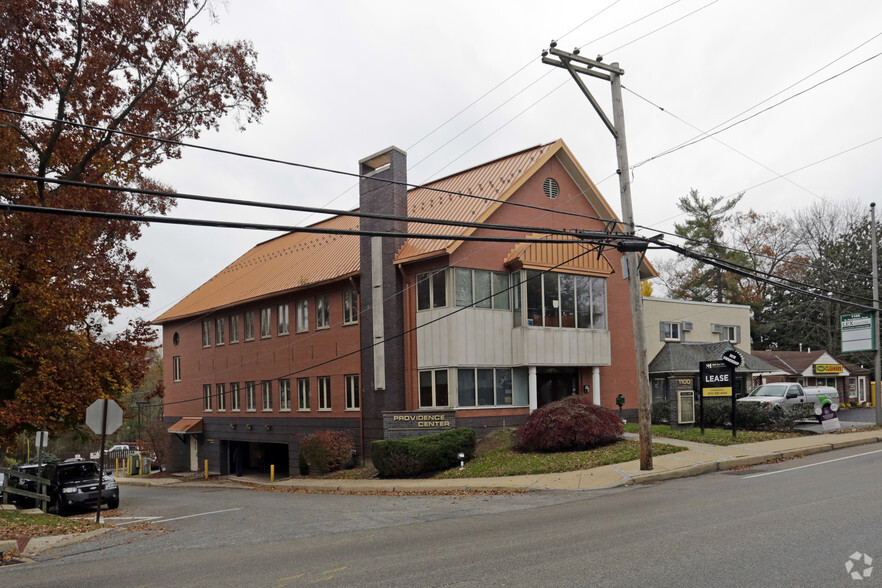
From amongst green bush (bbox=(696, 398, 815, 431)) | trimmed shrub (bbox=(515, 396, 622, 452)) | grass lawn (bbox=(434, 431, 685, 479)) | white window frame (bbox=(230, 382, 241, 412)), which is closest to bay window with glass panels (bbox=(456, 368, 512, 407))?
grass lawn (bbox=(434, 431, 685, 479))

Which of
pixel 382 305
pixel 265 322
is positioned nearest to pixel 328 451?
pixel 382 305

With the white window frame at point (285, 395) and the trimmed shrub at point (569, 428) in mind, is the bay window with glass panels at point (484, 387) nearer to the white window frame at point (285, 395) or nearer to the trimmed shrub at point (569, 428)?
the trimmed shrub at point (569, 428)

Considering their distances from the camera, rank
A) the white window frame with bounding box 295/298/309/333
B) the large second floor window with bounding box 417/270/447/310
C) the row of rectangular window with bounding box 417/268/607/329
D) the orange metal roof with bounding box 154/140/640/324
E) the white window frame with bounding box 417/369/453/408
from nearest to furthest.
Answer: the white window frame with bounding box 417/369/453/408
the large second floor window with bounding box 417/270/447/310
the row of rectangular window with bounding box 417/268/607/329
the orange metal roof with bounding box 154/140/640/324
the white window frame with bounding box 295/298/309/333

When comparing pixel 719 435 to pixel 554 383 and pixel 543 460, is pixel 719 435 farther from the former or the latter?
pixel 554 383

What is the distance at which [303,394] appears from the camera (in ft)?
106

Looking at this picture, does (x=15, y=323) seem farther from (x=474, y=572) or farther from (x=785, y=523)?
(x=785, y=523)

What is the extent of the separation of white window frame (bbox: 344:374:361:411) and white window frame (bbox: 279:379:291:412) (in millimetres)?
5046

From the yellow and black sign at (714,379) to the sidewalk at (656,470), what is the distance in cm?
193

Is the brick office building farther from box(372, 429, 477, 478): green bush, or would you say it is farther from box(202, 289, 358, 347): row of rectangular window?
box(372, 429, 477, 478): green bush

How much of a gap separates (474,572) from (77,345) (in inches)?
570

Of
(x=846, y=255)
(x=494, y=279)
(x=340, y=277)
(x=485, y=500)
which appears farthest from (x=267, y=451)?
(x=846, y=255)

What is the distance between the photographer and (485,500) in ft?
52.5

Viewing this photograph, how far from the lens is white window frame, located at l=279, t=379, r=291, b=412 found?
109 ft

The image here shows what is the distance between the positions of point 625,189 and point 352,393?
15.5 metres
